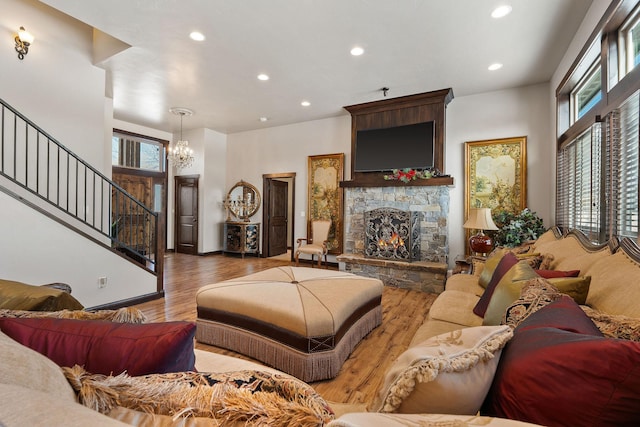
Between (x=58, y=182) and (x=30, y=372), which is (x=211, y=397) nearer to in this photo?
(x=30, y=372)

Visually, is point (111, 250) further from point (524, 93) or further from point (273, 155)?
point (524, 93)

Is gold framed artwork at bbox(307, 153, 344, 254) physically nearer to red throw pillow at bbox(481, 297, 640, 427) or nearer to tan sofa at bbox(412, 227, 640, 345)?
tan sofa at bbox(412, 227, 640, 345)

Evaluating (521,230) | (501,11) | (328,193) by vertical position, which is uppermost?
(501,11)

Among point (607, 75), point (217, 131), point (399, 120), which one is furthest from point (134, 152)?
point (607, 75)

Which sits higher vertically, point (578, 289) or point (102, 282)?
point (578, 289)

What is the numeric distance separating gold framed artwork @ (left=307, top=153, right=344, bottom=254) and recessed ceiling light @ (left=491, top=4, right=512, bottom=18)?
11.3 feet

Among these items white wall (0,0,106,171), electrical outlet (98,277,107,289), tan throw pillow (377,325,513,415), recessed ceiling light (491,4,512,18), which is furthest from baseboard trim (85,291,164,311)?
recessed ceiling light (491,4,512,18)

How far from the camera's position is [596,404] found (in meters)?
0.58

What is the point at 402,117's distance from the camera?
5016 millimetres

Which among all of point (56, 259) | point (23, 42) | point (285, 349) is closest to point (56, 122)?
point (23, 42)

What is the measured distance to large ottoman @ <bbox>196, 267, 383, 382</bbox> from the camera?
1989 mm

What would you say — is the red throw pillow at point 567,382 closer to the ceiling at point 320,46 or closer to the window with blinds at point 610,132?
the window with blinds at point 610,132

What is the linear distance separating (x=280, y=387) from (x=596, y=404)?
25.7 inches

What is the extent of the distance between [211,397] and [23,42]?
4931 millimetres
